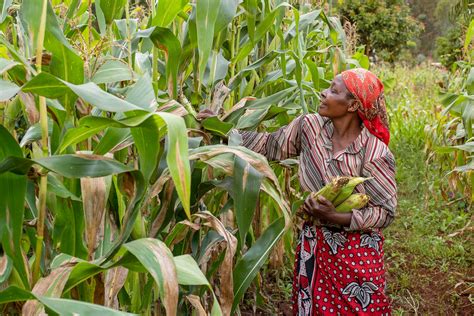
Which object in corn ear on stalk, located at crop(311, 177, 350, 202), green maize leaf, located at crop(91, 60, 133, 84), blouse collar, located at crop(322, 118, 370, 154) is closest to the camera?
green maize leaf, located at crop(91, 60, 133, 84)

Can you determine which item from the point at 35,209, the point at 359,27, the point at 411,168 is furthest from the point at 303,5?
the point at 359,27

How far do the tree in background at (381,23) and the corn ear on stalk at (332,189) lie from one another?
1050cm

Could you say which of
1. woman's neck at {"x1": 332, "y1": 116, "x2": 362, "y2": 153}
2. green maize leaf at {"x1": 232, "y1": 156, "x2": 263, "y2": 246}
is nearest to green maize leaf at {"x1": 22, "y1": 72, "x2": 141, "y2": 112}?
green maize leaf at {"x1": 232, "y1": 156, "x2": 263, "y2": 246}

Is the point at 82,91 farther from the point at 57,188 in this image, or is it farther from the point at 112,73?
the point at 112,73

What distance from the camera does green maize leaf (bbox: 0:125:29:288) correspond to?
1249 mm

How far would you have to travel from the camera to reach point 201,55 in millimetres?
1796

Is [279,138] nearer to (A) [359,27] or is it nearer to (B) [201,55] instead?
(B) [201,55]

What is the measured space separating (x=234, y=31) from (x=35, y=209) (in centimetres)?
131

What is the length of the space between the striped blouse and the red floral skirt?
9 cm

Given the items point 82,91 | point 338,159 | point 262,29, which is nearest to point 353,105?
point 338,159

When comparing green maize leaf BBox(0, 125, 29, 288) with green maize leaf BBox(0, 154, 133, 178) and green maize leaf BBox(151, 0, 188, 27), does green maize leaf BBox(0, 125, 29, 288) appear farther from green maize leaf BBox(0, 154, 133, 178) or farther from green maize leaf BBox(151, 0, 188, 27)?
green maize leaf BBox(151, 0, 188, 27)

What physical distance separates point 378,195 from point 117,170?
1238mm

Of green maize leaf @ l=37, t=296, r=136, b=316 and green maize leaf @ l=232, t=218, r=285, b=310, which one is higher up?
green maize leaf @ l=37, t=296, r=136, b=316

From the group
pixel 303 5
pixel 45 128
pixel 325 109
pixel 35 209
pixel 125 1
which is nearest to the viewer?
pixel 45 128
